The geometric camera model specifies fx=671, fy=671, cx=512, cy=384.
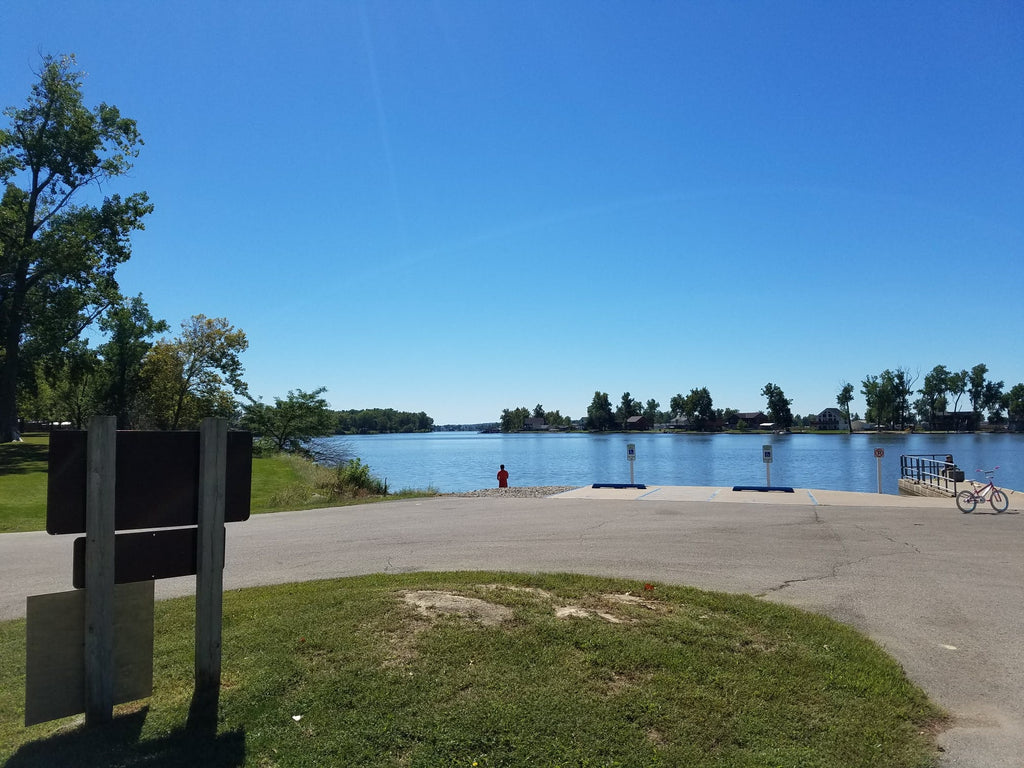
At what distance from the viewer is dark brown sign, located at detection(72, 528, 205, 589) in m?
3.96

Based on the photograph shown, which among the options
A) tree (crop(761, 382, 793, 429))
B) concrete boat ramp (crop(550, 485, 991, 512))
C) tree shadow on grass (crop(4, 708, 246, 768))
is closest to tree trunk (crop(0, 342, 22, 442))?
concrete boat ramp (crop(550, 485, 991, 512))

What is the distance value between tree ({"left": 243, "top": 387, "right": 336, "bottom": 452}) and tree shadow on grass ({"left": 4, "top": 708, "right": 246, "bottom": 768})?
2060 inches

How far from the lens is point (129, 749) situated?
12.1ft

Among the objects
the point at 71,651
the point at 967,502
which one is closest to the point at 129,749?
the point at 71,651

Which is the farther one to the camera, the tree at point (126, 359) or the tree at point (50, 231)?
the tree at point (126, 359)

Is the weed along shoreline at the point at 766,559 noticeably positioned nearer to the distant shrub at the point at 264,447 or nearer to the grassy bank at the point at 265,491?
the grassy bank at the point at 265,491

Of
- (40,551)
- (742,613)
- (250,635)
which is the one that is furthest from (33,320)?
(742,613)

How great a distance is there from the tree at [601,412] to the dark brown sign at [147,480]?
178 m

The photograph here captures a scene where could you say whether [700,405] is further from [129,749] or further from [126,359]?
[129,749]

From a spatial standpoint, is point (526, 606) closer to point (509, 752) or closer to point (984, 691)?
point (509, 752)

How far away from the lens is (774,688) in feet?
14.8

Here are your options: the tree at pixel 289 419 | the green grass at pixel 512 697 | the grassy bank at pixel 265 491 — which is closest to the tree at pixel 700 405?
the tree at pixel 289 419

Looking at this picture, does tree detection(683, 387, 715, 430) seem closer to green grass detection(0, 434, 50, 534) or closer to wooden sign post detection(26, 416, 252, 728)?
green grass detection(0, 434, 50, 534)

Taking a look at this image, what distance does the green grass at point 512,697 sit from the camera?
3.72 m
